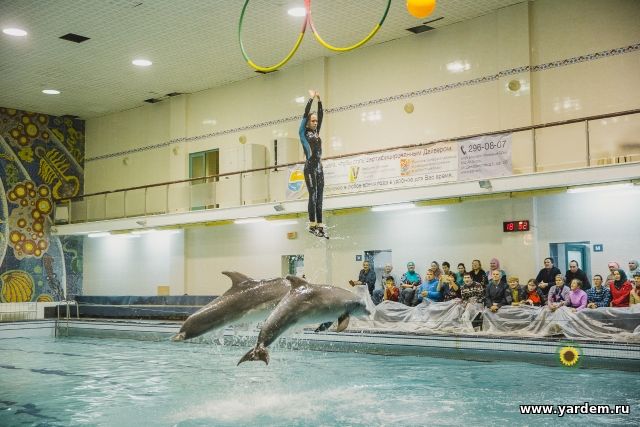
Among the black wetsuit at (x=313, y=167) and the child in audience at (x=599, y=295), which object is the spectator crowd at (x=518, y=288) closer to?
the child in audience at (x=599, y=295)

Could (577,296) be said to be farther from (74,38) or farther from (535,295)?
(74,38)

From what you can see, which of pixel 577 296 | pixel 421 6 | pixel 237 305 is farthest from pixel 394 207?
pixel 237 305

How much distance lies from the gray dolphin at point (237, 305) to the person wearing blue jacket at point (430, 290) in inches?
345

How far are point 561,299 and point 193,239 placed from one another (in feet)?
43.4

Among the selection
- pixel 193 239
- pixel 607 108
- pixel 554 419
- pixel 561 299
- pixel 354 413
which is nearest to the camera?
pixel 554 419

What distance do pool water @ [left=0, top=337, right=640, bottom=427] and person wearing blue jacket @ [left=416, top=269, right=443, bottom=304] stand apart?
2.42m

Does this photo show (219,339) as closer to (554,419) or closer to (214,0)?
(214,0)

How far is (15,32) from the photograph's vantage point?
682 inches

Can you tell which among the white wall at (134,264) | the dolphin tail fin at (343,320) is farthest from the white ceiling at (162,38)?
the dolphin tail fin at (343,320)

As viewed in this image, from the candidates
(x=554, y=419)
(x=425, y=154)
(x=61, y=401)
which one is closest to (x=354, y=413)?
(x=554, y=419)

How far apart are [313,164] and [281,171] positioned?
9.47 meters

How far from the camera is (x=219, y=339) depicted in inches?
648

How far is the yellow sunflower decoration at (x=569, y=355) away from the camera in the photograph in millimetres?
11461

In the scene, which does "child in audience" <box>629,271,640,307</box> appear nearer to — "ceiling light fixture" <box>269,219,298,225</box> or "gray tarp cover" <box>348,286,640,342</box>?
"gray tarp cover" <box>348,286,640,342</box>
